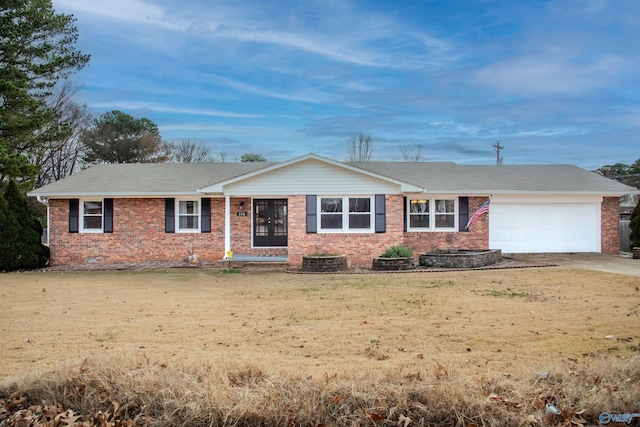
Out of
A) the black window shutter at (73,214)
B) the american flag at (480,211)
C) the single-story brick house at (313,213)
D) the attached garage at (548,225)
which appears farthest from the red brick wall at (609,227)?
the black window shutter at (73,214)

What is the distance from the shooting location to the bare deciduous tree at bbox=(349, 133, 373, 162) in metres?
44.9

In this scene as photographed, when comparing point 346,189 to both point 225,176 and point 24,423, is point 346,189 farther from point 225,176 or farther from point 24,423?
point 24,423

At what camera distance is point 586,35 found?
13.6 m

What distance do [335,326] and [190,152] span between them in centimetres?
4362

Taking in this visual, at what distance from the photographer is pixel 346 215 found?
701 inches

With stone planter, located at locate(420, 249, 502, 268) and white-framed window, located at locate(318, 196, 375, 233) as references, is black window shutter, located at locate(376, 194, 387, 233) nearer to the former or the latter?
white-framed window, located at locate(318, 196, 375, 233)

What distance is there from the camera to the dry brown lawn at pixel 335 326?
557 centimetres

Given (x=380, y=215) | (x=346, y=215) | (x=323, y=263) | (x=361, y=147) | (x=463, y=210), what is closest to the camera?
(x=323, y=263)

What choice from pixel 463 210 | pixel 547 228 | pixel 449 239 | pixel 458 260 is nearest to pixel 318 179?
pixel 458 260

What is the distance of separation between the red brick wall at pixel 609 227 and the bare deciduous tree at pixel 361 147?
26.0 meters

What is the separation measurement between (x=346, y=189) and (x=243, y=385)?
1344 centimetres

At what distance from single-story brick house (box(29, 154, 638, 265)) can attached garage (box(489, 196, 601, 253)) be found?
4 centimetres

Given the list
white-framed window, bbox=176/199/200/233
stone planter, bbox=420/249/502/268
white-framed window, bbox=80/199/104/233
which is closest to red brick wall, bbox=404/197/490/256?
stone planter, bbox=420/249/502/268

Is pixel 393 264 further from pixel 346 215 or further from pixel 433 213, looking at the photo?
pixel 433 213
